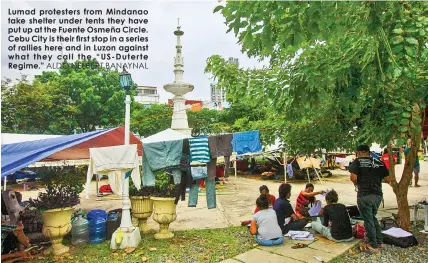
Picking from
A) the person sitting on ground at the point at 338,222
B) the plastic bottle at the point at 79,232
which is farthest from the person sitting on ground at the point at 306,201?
the plastic bottle at the point at 79,232

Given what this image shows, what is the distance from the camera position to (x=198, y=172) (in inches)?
237

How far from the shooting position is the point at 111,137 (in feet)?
26.2

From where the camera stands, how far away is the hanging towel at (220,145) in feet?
19.5

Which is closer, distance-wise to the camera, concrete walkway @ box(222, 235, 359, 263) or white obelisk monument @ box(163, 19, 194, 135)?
concrete walkway @ box(222, 235, 359, 263)

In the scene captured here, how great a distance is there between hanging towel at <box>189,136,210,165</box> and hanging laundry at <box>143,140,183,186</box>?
252 millimetres

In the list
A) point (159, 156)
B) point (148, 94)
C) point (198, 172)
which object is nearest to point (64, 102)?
point (159, 156)

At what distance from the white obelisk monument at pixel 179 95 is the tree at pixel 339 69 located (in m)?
9.06

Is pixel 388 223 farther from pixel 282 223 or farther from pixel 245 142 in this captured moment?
pixel 245 142

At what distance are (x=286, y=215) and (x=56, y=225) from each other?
15.3 ft

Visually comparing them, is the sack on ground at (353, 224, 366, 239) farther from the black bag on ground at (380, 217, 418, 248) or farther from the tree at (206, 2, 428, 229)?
the tree at (206, 2, 428, 229)

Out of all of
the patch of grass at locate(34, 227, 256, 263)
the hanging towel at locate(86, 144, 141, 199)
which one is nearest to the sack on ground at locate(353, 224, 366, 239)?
the patch of grass at locate(34, 227, 256, 263)

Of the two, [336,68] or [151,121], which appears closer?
[336,68]

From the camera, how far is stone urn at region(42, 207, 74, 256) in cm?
549

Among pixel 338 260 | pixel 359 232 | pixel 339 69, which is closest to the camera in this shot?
pixel 339 69
